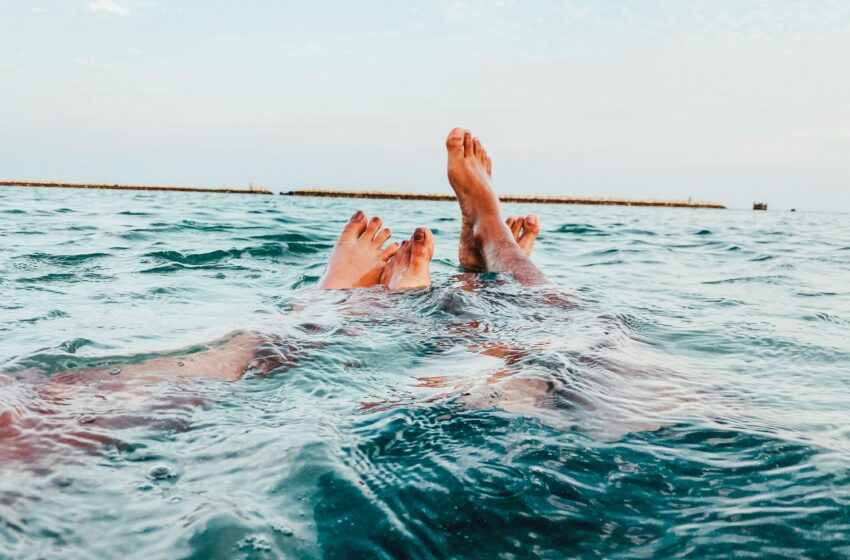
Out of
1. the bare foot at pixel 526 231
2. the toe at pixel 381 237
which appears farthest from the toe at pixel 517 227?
the toe at pixel 381 237

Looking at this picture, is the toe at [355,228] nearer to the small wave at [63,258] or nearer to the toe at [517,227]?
the toe at [517,227]

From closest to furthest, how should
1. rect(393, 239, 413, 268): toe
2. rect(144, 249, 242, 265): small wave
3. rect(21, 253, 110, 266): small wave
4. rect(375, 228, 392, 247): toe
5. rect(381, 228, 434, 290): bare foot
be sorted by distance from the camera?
rect(381, 228, 434, 290): bare foot → rect(393, 239, 413, 268): toe → rect(375, 228, 392, 247): toe → rect(21, 253, 110, 266): small wave → rect(144, 249, 242, 265): small wave

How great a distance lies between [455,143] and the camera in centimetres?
423

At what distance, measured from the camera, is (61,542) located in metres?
0.99

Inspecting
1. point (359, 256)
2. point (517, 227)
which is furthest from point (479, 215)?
point (359, 256)

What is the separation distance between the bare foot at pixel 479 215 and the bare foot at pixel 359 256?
20.9 inches

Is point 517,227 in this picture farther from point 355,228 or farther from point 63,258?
point 63,258

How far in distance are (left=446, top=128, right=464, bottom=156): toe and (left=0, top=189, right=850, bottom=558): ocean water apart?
1.46 m

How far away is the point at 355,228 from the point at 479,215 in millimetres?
795

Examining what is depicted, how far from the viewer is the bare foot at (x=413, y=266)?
3120mm

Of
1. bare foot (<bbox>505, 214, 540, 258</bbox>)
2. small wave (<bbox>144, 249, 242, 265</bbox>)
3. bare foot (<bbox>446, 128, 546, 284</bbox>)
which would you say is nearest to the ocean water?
bare foot (<bbox>446, 128, 546, 284</bbox>)

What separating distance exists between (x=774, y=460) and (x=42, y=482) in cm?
149

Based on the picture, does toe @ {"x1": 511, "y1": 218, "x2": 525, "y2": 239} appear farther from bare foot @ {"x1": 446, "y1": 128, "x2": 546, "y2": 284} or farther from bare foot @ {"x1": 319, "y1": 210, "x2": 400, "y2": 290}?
bare foot @ {"x1": 319, "y1": 210, "x2": 400, "y2": 290}

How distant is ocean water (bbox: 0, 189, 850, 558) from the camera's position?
1021 millimetres
